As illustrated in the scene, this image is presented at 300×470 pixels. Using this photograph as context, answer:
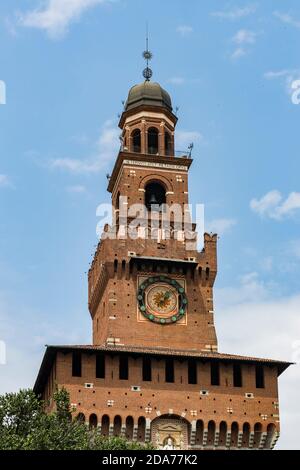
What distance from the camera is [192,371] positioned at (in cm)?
6172

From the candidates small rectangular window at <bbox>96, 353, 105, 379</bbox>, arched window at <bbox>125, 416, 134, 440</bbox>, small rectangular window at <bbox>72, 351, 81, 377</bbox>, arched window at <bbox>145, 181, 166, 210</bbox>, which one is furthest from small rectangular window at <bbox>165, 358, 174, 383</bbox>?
arched window at <bbox>145, 181, 166, 210</bbox>

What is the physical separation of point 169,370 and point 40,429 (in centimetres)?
1267

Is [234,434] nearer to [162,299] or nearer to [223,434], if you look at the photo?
[223,434]

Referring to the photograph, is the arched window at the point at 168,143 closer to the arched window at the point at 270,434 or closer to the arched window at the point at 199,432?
the arched window at the point at 199,432

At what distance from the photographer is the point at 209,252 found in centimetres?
6725

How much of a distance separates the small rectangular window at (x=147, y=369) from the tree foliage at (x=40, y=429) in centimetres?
726

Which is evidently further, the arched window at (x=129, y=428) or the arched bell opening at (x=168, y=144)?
the arched bell opening at (x=168, y=144)

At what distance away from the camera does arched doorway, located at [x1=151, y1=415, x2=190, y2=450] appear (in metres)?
60.1

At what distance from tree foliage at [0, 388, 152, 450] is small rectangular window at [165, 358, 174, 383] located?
7.94 m

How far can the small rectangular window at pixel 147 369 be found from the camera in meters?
60.8

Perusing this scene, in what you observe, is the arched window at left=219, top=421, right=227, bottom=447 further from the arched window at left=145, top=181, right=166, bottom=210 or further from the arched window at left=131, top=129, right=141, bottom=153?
the arched window at left=131, top=129, right=141, bottom=153

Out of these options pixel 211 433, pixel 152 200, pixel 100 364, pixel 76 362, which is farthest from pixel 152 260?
pixel 211 433

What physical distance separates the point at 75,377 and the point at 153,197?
615 inches

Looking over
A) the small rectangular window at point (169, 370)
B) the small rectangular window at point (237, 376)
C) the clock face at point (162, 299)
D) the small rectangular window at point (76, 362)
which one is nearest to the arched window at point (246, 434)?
the small rectangular window at point (237, 376)
